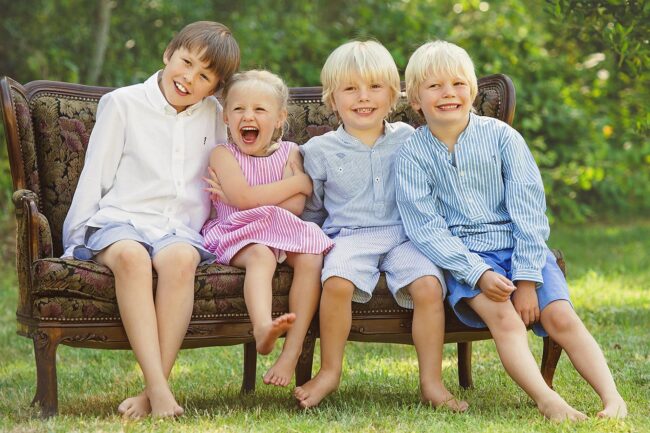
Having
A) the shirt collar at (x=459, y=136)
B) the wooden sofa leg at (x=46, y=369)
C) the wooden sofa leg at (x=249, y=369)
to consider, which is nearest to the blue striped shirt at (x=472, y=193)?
the shirt collar at (x=459, y=136)

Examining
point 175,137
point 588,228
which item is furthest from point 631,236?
point 175,137

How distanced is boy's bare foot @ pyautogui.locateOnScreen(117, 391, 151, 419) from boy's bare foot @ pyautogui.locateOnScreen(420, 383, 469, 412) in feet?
A: 2.95

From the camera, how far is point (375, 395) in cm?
367

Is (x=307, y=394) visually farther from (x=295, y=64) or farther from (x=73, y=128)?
(x=295, y=64)

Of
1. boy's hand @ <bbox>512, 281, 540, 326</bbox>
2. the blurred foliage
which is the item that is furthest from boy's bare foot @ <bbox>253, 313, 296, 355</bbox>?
the blurred foliage

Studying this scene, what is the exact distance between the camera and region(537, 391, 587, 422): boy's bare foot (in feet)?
9.83

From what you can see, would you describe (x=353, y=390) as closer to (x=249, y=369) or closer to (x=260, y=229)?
(x=249, y=369)

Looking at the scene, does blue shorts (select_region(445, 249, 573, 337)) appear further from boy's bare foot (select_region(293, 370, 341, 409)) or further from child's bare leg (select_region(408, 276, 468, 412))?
boy's bare foot (select_region(293, 370, 341, 409))

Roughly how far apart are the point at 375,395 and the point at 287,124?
1094 millimetres

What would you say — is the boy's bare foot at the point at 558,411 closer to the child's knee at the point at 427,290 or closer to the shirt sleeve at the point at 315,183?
the child's knee at the point at 427,290

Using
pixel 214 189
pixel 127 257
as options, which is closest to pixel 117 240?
pixel 127 257

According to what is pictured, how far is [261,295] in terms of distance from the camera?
10.5ft

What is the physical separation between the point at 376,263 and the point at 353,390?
63cm

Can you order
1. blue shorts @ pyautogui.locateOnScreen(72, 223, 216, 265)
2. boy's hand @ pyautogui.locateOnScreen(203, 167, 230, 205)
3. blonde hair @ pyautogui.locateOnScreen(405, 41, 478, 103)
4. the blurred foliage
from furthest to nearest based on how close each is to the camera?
the blurred foliage
boy's hand @ pyautogui.locateOnScreen(203, 167, 230, 205)
blonde hair @ pyautogui.locateOnScreen(405, 41, 478, 103)
blue shorts @ pyautogui.locateOnScreen(72, 223, 216, 265)
